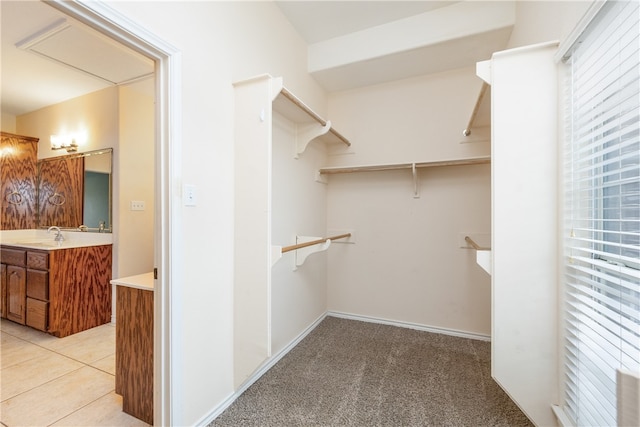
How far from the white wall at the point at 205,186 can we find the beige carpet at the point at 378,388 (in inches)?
12.2

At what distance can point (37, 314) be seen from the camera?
8.79ft

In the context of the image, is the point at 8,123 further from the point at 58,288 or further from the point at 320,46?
the point at 320,46

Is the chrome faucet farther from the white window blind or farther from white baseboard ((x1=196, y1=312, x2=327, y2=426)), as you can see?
the white window blind

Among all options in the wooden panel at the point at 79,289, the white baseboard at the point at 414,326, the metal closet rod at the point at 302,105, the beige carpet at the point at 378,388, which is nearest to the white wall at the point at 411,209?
the white baseboard at the point at 414,326

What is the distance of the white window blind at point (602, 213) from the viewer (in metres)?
0.91

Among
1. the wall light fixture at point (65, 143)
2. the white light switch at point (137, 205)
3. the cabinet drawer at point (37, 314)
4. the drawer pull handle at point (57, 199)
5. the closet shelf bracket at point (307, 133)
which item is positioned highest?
the wall light fixture at point (65, 143)

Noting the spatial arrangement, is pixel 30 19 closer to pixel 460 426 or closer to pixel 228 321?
pixel 228 321

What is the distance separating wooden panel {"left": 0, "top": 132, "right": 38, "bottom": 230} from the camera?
3359mm

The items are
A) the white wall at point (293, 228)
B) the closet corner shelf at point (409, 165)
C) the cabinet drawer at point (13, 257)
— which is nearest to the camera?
the white wall at point (293, 228)

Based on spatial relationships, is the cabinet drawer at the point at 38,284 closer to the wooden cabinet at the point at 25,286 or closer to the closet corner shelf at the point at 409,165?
the wooden cabinet at the point at 25,286

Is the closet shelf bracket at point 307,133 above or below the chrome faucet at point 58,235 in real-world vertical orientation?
above

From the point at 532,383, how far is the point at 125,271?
11.6 feet

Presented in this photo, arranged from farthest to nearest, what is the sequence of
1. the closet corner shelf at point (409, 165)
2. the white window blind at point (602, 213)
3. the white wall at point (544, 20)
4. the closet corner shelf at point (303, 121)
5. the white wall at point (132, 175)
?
the white wall at point (132, 175), the closet corner shelf at point (409, 165), the closet corner shelf at point (303, 121), the white wall at point (544, 20), the white window blind at point (602, 213)

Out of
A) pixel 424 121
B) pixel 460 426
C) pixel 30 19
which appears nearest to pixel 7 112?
pixel 30 19
